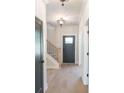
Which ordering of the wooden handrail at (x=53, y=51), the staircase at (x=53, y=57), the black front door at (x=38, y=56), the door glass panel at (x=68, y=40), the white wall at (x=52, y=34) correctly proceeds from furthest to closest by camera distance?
1. the door glass panel at (x=68, y=40)
2. the white wall at (x=52, y=34)
3. the wooden handrail at (x=53, y=51)
4. the staircase at (x=53, y=57)
5. the black front door at (x=38, y=56)

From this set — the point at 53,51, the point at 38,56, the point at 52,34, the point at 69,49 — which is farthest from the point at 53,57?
the point at 38,56

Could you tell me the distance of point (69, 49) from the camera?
10133 millimetres

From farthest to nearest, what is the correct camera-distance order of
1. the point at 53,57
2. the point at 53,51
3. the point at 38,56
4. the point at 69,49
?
the point at 69,49 → the point at 53,51 → the point at 53,57 → the point at 38,56

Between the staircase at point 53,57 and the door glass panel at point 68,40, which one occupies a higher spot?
the door glass panel at point 68,40

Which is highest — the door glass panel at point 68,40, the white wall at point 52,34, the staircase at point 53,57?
the white wall at point 52,34

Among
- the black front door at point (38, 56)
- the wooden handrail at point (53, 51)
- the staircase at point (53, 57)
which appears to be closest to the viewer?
the black front door at point (38, 56)

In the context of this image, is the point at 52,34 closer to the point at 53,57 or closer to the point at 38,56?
the point at 53,57

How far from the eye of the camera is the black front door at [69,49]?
10.1 m

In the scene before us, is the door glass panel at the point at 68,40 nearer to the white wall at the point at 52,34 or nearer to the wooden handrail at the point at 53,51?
the white wall at the point at 52,34

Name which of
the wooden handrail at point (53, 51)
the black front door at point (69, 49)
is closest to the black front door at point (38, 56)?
the wooden handrail at point (53, 51)

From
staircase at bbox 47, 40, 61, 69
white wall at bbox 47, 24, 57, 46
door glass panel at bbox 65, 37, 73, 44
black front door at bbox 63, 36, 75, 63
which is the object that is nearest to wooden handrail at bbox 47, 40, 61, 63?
staircase at bbox 47, 40, 61, 69
